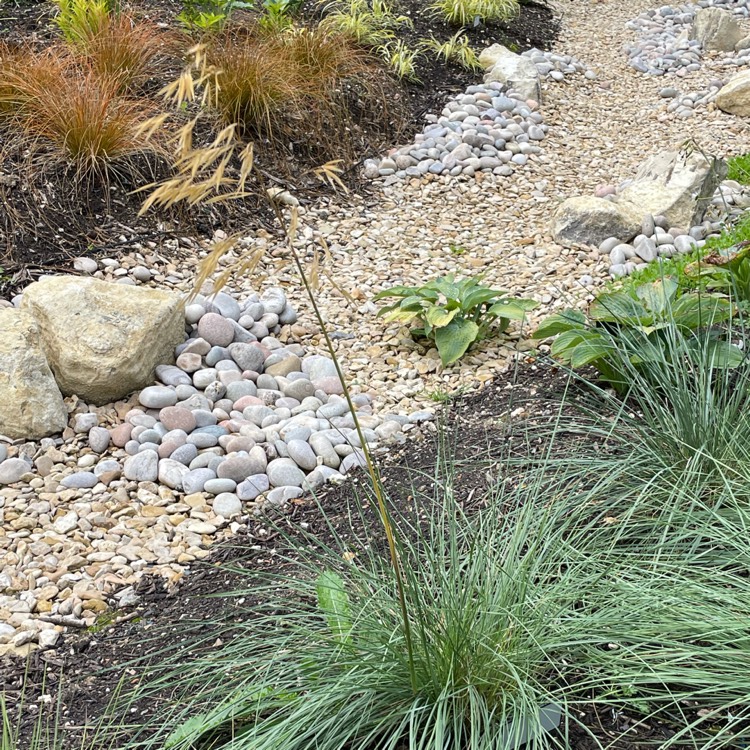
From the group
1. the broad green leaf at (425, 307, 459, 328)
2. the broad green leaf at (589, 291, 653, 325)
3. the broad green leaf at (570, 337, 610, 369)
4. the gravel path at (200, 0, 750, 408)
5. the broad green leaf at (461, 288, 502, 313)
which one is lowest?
the gravel path at (200, 0, 750, 408)

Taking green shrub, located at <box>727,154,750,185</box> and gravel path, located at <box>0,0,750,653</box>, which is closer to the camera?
gravel path, located at <box>0,0,750,653</box>

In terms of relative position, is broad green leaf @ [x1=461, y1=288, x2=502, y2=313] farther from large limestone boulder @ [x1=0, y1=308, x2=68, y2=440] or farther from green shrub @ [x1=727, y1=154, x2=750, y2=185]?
green shrub @ [x1=727, y1=154, x2=750, y2=185]

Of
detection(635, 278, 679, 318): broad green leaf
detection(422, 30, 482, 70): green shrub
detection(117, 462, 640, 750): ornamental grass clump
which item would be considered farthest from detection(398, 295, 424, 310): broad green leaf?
detection(422, 30, 482, 70): green shrub

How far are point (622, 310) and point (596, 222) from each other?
173cm

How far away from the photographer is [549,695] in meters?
1.64

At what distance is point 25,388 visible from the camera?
10.3ft

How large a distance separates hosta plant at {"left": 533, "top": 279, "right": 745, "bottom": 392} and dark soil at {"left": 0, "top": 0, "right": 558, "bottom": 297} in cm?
125

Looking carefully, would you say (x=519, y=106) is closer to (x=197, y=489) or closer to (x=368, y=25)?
(x=368, y=25)

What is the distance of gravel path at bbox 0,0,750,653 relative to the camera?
268 cm

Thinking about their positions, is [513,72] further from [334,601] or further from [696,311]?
[334,601]

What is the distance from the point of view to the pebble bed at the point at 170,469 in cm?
260

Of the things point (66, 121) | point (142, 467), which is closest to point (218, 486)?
point (142, 467)

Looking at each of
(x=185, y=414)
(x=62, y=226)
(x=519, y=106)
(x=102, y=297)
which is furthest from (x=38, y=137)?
(x=519, y=106)

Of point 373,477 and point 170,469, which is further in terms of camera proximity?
point 170,469
